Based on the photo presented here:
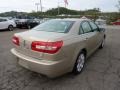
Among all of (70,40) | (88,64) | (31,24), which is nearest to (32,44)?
(70,40)

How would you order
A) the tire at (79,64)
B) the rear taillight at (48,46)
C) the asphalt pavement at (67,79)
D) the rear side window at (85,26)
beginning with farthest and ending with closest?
the rear side window at (85,26), the tire at (79,64), the asphalt pavement at (67,79), the rear taillight at (48,46)

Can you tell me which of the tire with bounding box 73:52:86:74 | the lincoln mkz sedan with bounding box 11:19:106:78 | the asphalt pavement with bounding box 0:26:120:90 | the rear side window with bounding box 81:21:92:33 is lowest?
the asphalt pavement with bounding box 0:26:120:90

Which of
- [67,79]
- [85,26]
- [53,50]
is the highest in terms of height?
[85,26]

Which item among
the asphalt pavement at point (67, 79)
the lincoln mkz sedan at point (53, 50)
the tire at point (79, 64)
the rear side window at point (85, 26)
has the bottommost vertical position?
the asphalt pavement at point (67, 79)

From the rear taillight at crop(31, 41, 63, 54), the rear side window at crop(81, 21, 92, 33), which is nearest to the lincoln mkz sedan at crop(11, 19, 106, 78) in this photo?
the rear taillight at crop(31, 41, 63, 54)

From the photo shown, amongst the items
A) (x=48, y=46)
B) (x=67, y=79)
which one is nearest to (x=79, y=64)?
(x=67, y=79)

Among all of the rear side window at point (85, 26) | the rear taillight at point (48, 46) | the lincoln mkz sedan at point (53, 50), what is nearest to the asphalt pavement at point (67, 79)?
the lincoln mkz sedan at point (53, 50)

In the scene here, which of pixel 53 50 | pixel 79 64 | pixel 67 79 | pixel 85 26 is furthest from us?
pixel 85 26

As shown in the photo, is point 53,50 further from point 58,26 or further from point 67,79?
point 58,26

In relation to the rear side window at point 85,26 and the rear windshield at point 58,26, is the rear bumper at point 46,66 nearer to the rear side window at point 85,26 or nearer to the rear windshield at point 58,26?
the rear windshield at point 58,26

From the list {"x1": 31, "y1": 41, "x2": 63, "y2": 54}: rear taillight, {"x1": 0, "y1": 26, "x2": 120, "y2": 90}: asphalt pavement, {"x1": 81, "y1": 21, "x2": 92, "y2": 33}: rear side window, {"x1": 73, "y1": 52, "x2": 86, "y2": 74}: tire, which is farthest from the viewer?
{"x1": 81, "y1": 21, "x2": 92, "y2": 33}: rear side window

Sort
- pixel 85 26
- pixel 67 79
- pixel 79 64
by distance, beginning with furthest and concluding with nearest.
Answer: pixel 85 26, pixel 79 64, pixel 67 79

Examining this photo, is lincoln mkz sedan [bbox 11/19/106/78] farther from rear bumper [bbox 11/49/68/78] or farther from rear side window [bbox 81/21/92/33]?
rear side window [bbox 81/21/92/33]

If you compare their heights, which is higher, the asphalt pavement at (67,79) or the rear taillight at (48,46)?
the rear taillight at (48,46)
